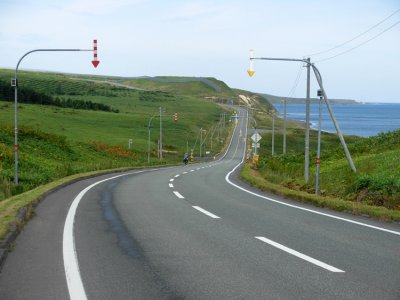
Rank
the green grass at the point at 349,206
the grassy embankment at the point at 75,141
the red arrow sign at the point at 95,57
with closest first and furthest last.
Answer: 1. the green grass at the point at 349,206
2. the red arrow sign at the point at 95,57
3. the grassy embankment at the point at 75,141

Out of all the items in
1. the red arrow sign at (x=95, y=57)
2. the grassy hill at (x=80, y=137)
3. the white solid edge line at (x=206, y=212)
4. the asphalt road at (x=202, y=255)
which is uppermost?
the red arrow sign at (x=95, y=57)

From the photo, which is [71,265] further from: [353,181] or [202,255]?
[353,181]

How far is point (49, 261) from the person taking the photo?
7625 millimetres

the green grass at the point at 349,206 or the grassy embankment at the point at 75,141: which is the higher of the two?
the green grass at the point at 349,206

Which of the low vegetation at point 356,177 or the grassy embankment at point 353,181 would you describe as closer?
the grassy embankment at point 353,181

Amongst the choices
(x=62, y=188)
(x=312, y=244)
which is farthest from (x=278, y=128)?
(x=312, y=244)

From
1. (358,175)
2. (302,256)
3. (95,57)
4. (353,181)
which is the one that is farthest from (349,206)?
(95,57)

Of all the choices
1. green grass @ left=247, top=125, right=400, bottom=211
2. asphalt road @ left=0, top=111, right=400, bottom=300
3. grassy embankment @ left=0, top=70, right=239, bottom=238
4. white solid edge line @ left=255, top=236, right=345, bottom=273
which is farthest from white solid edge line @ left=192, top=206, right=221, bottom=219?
green grass @ left=247, top=125, right=400, bottom=211

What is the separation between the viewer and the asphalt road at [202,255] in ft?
19.8

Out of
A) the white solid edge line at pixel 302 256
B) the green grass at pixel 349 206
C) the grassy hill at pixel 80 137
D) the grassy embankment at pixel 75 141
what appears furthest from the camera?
the grassy hill at pixel 80 137

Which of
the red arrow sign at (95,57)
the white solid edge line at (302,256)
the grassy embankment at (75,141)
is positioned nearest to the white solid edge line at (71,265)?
the grassy embankment at (75,141)

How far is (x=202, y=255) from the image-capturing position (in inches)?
314

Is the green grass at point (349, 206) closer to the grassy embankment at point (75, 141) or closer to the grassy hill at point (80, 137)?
the grassy embankment at point (75, 141)

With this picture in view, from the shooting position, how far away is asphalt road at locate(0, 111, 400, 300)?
238 inches
